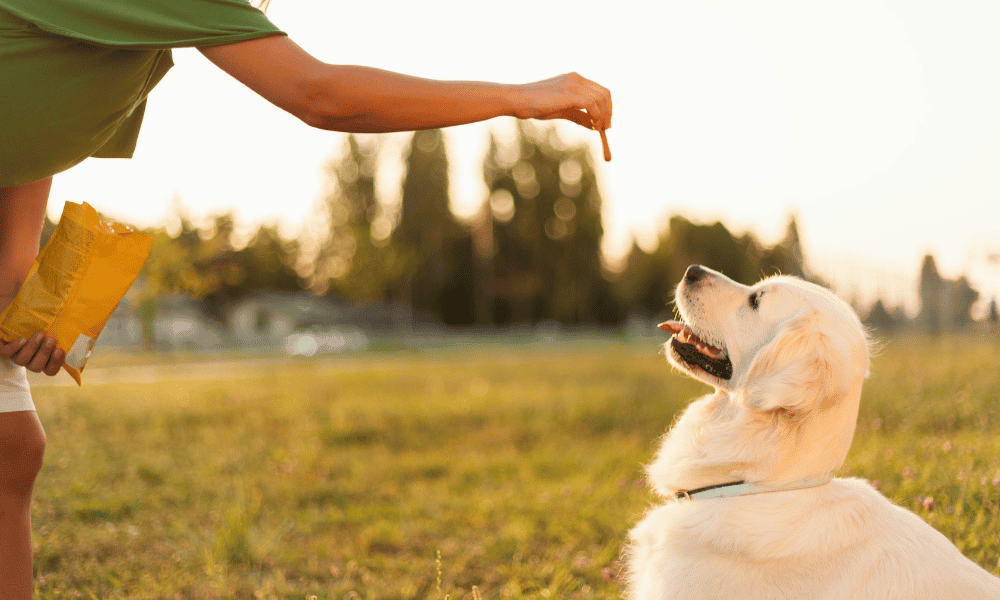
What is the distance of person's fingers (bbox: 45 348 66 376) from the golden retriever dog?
6.78 ft

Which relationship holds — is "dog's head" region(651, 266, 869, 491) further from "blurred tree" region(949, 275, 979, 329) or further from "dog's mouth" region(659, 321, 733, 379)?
"blurred tree" region(949, 275, 979, 329)

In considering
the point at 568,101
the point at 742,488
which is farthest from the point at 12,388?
the point at 742,488

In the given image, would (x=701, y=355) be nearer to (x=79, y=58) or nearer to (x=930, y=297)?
(x=79, y=58)

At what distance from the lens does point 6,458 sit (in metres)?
1.93

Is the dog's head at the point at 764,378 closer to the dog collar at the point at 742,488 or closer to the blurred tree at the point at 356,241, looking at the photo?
the dog collar at the point at 742,488

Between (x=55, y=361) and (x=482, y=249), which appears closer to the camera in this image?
(x=55, y=361)

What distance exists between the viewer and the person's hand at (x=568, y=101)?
1.66 meters

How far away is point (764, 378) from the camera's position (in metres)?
2.71

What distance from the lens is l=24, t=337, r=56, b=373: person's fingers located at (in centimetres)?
185

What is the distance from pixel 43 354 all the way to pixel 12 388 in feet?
0.60

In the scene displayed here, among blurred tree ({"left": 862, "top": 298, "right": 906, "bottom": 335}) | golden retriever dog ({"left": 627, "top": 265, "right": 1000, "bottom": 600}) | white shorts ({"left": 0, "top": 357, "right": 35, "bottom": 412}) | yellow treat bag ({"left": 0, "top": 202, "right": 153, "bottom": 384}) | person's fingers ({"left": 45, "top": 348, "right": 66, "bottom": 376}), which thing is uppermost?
yellow treat bag ({"left": 0, "top": 202, "right": 153, "bottom": 384})

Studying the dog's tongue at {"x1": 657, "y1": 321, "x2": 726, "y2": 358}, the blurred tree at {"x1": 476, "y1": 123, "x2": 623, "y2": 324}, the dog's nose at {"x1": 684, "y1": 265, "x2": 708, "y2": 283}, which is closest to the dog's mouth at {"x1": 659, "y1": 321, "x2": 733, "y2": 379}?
the dog's tongue at {"x1": 657, "y1": 321, "x2": 726, "y2": 358}

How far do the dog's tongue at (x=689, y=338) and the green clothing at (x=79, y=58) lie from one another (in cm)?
227

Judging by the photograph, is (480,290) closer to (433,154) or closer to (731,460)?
(433,154)
